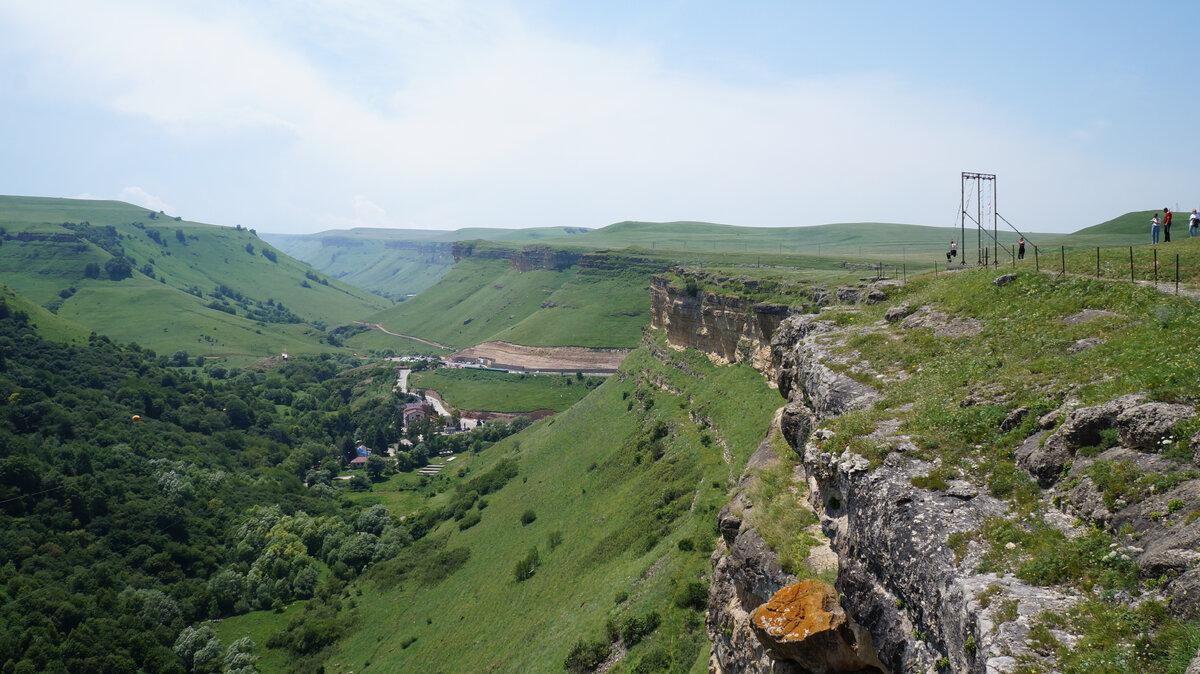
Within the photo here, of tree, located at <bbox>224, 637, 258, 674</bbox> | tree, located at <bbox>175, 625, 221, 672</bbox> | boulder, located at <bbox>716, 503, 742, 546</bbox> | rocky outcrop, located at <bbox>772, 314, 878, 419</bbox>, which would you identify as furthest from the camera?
tree, located at <bbox>175, 625, 221, 672</bbox>

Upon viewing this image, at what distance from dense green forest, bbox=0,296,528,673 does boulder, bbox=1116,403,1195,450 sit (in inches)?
2225

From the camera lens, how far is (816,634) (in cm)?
1238

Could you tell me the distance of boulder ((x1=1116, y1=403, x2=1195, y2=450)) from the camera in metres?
10.4

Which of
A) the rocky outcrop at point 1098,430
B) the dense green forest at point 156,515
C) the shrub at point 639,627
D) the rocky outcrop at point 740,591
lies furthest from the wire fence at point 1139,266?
the dense green forest at point 156,515

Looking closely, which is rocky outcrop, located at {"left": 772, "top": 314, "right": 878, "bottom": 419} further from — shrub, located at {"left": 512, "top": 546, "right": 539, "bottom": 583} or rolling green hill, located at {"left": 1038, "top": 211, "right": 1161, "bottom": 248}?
rolling green hill, located at {"left": 1038, "top": 211, "right": 1161, "bottom": 248}

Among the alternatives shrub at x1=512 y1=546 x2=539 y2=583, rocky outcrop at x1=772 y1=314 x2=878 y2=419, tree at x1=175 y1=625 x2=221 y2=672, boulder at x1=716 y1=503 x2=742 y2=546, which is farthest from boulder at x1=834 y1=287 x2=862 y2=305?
tree at x1=175 y1=625 x2=221 y2=672

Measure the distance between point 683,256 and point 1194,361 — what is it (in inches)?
5659

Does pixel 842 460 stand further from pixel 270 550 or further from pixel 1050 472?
pixel 270 550

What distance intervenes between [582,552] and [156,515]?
2267 inches

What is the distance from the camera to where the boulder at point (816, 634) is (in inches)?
485

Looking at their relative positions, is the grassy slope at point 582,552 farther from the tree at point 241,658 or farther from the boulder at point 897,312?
the boulder at point 897,312

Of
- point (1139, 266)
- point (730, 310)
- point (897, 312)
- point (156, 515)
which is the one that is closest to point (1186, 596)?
point (897, 312)

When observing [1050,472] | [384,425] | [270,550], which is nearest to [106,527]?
[270,550]

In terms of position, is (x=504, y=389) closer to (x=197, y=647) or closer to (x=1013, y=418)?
(x=197, y=647)
